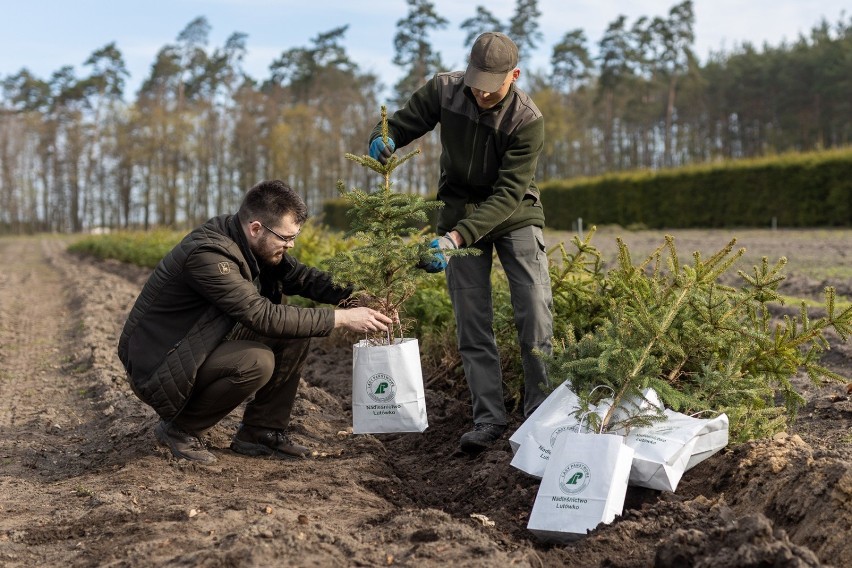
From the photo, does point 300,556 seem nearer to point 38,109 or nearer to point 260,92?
point 260,92

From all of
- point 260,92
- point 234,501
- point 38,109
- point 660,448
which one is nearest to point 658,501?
point 660,448

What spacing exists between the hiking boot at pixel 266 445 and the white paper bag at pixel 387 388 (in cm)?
63

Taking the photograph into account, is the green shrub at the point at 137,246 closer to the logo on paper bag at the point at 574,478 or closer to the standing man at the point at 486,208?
the standing man at the point at 486,208

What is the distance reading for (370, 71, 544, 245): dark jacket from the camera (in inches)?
165

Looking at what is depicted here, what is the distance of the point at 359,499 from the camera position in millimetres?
3582

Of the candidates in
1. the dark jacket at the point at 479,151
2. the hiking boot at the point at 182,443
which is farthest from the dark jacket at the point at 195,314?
the dark jacket at the point at 479,151

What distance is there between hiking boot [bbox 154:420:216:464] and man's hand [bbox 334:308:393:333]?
103 cm

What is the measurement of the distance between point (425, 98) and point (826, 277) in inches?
293

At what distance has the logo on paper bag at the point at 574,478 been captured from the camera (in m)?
3.06

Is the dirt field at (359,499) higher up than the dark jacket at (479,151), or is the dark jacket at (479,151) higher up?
the dark jacket at (479,151)

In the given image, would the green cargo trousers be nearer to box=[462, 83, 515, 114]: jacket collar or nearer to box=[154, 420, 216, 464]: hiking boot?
box=[462, 83, 515, 114]: jacket collar

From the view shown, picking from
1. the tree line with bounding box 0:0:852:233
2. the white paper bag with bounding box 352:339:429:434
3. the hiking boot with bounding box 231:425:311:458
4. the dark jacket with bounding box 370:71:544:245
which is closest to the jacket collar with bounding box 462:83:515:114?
the dark jacket with bounding box 370:71:544:245

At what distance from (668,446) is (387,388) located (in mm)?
1384

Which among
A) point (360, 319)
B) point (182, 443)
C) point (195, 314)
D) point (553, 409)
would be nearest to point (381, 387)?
point (360, 319)
